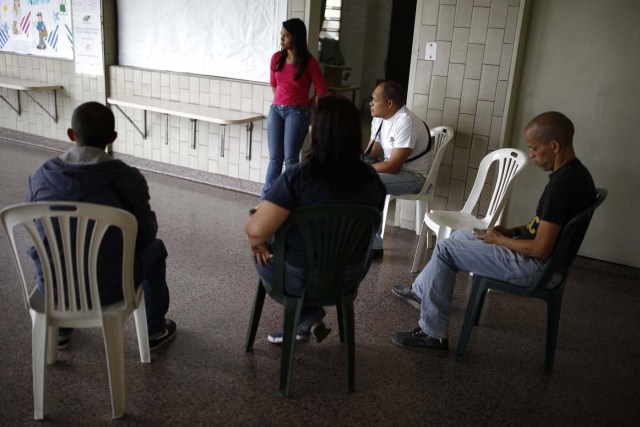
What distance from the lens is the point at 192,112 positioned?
472 centimetres

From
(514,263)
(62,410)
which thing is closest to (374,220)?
(514,263)

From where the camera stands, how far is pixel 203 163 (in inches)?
205

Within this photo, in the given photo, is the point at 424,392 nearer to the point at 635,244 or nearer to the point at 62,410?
the point at 62,410

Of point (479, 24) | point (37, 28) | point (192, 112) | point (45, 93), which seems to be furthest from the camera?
point (45, 93)

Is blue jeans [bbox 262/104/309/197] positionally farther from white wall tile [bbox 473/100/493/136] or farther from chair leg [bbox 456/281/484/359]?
chair leg [bbox 456/281/484/359]

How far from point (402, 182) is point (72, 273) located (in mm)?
2120

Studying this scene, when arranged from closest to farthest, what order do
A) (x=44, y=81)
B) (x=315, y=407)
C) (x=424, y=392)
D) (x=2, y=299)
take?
Result: 1. (x=315, y=407)
2. (x=424, y=392)
3. (x=2, y=299)
4. (x=44, y=81)

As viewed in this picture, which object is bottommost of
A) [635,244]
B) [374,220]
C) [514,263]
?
[635,244]

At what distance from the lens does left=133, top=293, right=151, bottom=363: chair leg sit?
7.32 ft

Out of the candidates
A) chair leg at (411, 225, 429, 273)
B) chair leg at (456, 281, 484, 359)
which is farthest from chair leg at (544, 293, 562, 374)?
chair leg at (411, 225, 429, 273)

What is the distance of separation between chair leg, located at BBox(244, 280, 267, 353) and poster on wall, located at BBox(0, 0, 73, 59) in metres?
4.48

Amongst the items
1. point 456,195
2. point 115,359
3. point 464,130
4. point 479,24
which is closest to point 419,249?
point 456,195

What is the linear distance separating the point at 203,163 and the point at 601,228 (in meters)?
3.32

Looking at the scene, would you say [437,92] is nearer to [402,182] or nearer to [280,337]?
[402,182]
